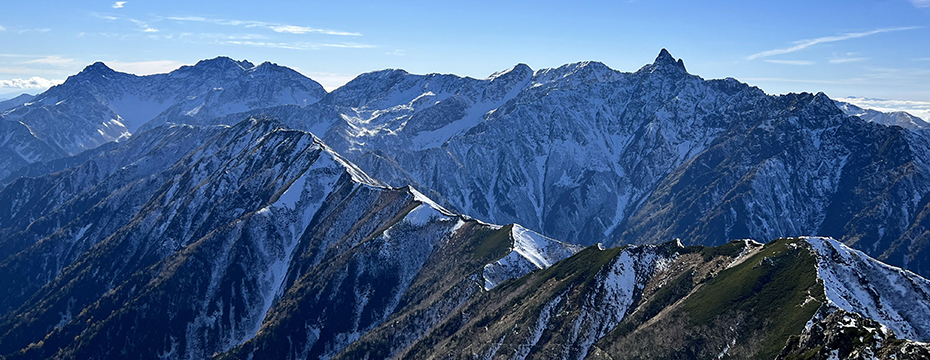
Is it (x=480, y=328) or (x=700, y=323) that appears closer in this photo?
(x=700, y=323)

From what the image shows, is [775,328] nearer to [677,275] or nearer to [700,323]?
[700,323]

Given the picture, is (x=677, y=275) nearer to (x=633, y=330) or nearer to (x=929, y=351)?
(x=633, y=330)

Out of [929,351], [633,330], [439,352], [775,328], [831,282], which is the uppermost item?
[929,351]

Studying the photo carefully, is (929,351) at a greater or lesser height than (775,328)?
greater

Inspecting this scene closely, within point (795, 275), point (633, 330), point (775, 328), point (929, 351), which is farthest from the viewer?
point (633, 330)

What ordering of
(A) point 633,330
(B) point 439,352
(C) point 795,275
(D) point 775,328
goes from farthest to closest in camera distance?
(B) point 439,352, (A) point 633,330, (C) point 795,275, (D) point 775,328

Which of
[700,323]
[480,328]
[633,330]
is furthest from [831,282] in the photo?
[480,328]

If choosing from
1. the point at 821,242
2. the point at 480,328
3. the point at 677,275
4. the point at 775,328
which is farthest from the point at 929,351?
the point at 480,328
